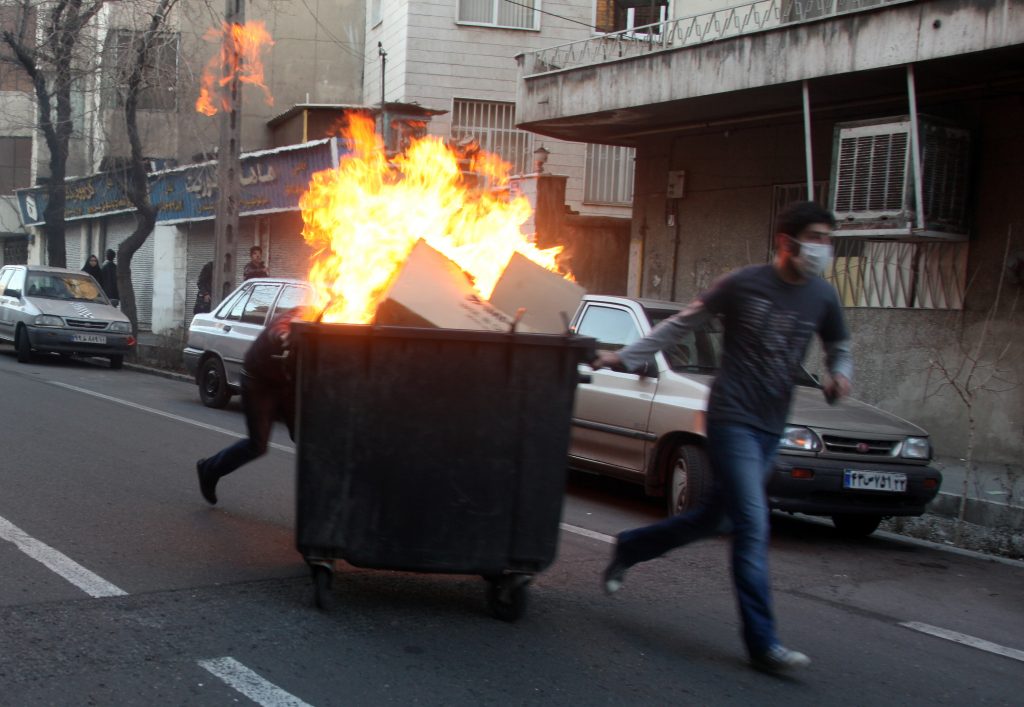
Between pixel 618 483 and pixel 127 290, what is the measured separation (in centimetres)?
1430

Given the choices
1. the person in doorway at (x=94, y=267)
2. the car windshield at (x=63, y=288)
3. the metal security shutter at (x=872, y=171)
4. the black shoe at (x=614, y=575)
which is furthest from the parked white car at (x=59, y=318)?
A: the black shoe at (x=614, y=575)

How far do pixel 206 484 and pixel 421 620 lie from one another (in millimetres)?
2477

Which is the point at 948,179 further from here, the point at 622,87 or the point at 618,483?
the point at 618,483

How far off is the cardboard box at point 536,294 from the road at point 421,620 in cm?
137

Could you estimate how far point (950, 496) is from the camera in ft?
30.8

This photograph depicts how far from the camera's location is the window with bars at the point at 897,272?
12.4 m

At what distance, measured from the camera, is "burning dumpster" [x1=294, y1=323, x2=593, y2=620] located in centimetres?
474

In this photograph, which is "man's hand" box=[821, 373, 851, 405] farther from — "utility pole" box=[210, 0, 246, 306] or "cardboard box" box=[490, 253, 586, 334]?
"utility pole" box=[210, 0, 246, 306]

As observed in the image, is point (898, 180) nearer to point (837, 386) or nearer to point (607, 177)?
point (837, 386)

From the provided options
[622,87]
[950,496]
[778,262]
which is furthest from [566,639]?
[622,87]

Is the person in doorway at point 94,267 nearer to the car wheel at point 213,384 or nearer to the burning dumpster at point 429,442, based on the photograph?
the car wheel at point 213,384

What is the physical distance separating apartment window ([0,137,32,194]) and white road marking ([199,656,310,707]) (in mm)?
38726

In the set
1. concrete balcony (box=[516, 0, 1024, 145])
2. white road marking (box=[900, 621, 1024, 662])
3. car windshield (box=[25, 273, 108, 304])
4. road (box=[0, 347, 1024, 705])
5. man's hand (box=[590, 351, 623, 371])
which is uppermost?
concrete balcony (box=[516, 0, 1024, 145])

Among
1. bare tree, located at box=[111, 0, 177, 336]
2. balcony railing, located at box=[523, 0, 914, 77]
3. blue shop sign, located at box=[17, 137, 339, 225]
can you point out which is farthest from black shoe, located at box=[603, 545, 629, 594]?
bare tree, located at box=[111, 0, 177, 336]
